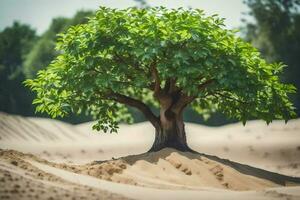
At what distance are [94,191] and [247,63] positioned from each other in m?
6.96

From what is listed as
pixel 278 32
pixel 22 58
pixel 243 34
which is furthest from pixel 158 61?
pixel 22 58

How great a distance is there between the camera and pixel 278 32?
49500 mm

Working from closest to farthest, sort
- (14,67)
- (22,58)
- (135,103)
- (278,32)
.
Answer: (135,103), (278,32), (14,67), (22,58)

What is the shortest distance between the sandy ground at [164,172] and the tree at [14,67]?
560 inches

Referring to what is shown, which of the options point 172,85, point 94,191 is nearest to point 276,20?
point 172,85

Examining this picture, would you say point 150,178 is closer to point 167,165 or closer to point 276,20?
point 167,165

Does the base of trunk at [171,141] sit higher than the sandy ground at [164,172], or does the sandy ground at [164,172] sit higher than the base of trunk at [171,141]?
the base of trunk at [171,141]

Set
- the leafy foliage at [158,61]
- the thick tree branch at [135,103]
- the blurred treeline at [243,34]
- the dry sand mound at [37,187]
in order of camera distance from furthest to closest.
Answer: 1. the blurred treeline at [243,34]
2. the thick tree branch at [135,103]
3. the leafy foliage at [158,61]
4. the dry sand mound at [37,187]

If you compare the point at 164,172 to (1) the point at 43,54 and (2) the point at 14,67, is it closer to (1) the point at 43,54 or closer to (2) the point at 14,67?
(1) the point at 43,54

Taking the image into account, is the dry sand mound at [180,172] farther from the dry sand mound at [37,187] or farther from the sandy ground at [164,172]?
the dry sand mound at [37,187]

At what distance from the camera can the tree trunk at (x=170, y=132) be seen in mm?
16406

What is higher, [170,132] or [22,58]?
[22,58]

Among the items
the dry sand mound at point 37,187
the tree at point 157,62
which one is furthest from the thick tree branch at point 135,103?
the dry sand mound at point 37,187

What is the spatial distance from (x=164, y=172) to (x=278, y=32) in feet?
127
